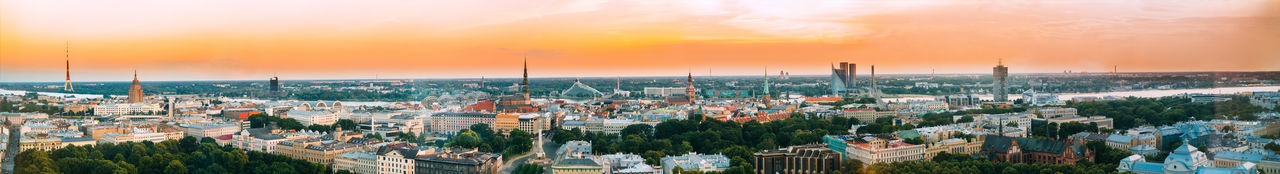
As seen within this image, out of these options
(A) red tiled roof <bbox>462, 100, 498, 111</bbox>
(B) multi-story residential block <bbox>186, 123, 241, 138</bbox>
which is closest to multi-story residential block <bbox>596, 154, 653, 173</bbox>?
(B) multi-story residential block <bbox>186, 123, 241, 138</bbox>

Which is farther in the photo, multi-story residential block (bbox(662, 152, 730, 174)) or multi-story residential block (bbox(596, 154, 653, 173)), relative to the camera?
multi-story residential block (bbox(596, 154, 653, 173))

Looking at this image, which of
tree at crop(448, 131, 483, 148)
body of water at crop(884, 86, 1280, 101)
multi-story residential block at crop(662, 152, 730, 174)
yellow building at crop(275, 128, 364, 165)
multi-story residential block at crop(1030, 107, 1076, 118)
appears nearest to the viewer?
multi-story residential block at crop(662, 152, 730, 174)

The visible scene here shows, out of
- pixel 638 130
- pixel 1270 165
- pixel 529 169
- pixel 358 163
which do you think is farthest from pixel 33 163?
pixel 1270 165

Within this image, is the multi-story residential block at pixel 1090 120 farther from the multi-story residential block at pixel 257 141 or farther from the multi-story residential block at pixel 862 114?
the multi-story residential block at pixel 257 141

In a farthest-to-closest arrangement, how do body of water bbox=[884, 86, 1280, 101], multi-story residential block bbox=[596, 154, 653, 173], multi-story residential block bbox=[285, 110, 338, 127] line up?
1. multi-story residential block bbox=[285, 110, 338, 127]
2. body of water bbox=[884, 86, 1280, 101]
3. multi-story residential block bbox=[596, 154, 653, 173]

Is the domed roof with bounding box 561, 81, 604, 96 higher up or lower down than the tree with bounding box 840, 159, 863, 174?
higher up

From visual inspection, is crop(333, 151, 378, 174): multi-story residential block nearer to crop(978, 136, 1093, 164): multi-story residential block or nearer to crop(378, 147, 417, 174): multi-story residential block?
crop(378, 147, 417, 174): multi-story residential block

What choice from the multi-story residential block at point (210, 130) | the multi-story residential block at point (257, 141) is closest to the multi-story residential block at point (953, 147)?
the multi-story residential block at point (257, 141)

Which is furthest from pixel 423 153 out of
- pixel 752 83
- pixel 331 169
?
pixel 752 83
